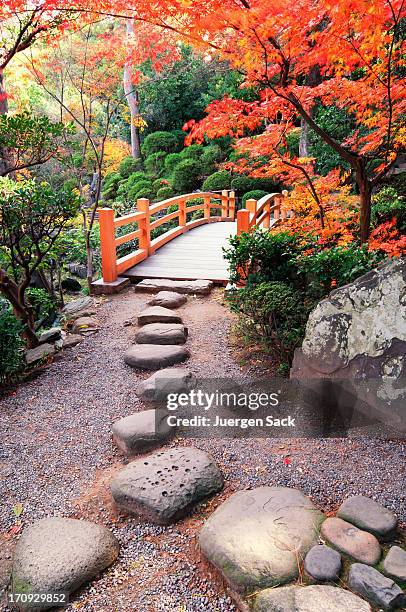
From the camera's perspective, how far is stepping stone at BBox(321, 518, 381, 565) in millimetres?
2094

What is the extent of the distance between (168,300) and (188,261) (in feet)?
7.65

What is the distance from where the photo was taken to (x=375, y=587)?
6.34 feet

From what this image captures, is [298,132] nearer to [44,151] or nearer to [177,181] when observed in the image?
[177,181]

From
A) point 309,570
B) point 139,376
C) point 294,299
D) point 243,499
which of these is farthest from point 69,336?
point 309,570

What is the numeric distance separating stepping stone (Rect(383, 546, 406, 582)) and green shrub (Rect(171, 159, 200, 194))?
17.0m

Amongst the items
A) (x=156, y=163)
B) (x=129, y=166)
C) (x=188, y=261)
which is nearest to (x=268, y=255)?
(x=188, y=261)

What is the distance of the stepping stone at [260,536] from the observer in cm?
206

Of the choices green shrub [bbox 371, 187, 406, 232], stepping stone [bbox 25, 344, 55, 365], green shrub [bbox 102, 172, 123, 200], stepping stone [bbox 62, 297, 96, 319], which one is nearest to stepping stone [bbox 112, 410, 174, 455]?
stepping stone [bbox 25, 344, 55, 365]

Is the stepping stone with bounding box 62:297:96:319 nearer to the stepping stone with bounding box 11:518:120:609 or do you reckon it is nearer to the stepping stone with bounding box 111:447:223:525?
the stepping stone with bounding box 111:447:223:525

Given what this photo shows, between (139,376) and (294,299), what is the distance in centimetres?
155

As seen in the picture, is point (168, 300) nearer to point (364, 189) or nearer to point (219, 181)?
point (364, 189)

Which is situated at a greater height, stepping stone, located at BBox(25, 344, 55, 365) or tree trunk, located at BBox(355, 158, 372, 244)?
tree trunk, located at BBox(355, 158, 372, 244)

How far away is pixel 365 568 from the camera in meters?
2.02

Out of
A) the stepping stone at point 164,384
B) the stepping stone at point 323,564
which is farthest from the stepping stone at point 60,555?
the stepping stone at point 164,384
